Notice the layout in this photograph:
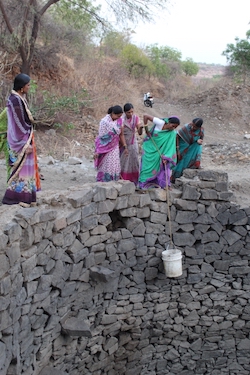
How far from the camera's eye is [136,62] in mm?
18000

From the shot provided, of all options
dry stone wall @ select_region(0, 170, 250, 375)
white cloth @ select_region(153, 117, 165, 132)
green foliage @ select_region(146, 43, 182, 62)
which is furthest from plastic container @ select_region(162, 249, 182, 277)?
green foliage @ select_region(146, 43, 182, 62)

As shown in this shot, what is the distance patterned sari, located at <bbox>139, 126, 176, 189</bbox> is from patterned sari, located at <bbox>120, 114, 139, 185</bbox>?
0.23 m

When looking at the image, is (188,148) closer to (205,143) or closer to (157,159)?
(157,159)

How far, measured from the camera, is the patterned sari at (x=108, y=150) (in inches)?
208

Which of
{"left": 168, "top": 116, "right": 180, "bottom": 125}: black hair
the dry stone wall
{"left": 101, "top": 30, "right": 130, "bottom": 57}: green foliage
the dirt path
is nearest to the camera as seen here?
the dry stone wall

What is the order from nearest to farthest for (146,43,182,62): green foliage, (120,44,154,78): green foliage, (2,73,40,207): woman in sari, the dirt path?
(2,73,40,207): woman in sari
the dirt path
(120,44,154,78): green foliage
(146,43,182,62): green foliage

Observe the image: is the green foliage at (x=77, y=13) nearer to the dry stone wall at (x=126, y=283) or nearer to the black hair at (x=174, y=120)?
the black hair at (x=174, y=120)

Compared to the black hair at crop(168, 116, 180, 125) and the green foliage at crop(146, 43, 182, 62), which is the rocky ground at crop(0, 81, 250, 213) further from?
the green foliage at crop(146, 43, 182, 62)

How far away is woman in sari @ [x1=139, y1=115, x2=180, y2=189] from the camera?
5.34 metres

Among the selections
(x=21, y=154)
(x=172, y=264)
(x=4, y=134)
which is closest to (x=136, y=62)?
(x=172, y=264)

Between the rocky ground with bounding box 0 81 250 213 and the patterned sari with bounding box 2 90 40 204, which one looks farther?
the rocky ground with bounding box 0 81 250 213


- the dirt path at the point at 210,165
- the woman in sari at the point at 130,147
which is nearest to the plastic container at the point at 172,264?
the woman in sari at the point at 130,147

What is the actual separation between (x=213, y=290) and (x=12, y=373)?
333 cm

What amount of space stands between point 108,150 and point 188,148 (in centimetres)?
116
